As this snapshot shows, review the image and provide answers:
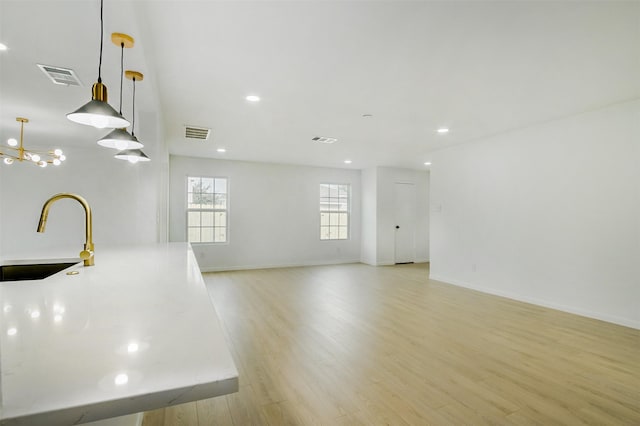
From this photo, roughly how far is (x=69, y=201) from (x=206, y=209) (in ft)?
8.03

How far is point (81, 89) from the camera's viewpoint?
10.6 ft

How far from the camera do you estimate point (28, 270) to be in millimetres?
2064

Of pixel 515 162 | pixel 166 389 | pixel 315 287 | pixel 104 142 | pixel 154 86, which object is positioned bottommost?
pixel 315 287

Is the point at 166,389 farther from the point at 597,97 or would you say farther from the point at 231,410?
the point at 597,97

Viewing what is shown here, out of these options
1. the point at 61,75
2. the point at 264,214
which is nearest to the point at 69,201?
the point at 264,214

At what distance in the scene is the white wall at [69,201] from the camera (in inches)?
221

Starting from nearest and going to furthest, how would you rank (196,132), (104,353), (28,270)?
(104,353) < (28,270) < (196,132)

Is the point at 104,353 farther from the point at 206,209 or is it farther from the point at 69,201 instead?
the point at 206,209

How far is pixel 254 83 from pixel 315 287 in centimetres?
365

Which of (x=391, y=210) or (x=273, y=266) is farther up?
(x=391, y=210)

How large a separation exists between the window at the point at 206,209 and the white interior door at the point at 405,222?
4.34m

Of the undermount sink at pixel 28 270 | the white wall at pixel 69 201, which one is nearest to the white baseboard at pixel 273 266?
the white wall at pixel 69 201

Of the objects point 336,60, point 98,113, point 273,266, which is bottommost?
point 273,266

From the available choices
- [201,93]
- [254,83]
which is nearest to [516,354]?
[254,83]
